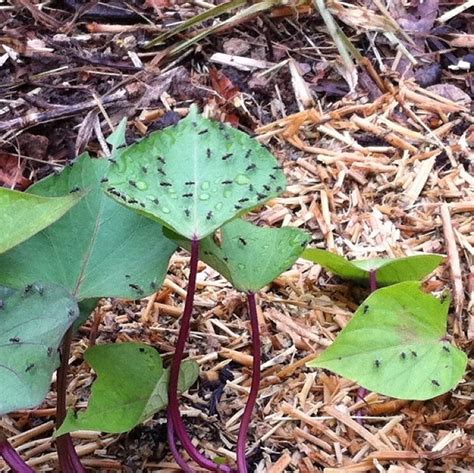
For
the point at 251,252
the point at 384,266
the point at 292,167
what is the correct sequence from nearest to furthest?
the point at 251,252, the point at 384,266, the point at 292,167

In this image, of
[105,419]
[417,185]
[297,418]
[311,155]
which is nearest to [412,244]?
[417,185]

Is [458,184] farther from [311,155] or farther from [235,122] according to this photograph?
[235,122]

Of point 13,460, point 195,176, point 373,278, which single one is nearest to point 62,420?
point 13,460

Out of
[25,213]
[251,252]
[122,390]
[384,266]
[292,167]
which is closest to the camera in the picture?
[25,213]

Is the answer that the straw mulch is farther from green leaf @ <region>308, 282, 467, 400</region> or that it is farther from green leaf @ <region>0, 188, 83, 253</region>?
green leaf @ <region>0, 188, 83, 253</region>

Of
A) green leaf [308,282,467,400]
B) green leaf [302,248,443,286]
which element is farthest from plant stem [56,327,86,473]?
green leaf [302,248,443,286]

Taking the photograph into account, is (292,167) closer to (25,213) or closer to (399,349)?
(399,349)

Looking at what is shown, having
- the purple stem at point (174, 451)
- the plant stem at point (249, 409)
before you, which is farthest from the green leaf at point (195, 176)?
the purple stem at point (174, 451)
